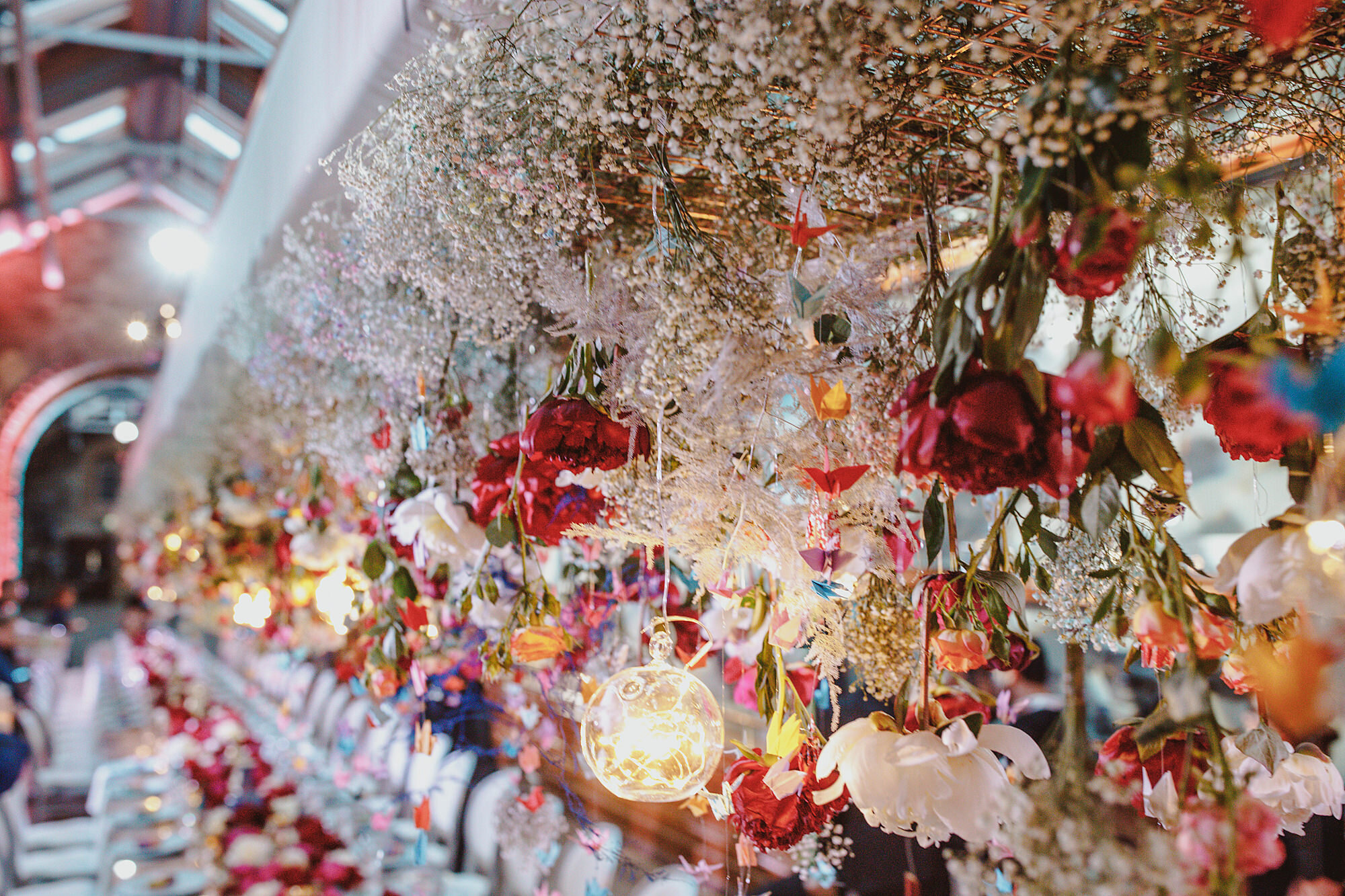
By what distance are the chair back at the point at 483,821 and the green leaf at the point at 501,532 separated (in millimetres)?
1997

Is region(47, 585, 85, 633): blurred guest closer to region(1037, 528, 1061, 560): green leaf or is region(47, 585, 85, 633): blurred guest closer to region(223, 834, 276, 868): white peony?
region(223, 834, 276, 868): white peony

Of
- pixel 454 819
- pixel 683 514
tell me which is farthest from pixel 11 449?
pixel 683 514

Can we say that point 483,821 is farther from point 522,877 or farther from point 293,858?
point 293,858

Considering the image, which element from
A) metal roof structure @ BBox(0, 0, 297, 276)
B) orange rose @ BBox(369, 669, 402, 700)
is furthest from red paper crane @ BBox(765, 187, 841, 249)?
metal roof structure @ BBox(0, 0, 297, 276)

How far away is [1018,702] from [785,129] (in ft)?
3.16

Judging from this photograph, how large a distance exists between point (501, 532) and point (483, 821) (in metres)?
2.27

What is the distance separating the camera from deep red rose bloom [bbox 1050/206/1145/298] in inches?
19.9

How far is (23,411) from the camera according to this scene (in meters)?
10.2

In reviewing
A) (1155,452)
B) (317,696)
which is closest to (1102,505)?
(1155,452)

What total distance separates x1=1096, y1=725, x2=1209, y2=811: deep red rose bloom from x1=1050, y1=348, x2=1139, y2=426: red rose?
1.23ft

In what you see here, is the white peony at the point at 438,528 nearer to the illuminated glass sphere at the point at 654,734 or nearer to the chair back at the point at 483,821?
the illuminated glass sphere at the point at 654,734

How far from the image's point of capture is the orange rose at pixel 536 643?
1137 mm

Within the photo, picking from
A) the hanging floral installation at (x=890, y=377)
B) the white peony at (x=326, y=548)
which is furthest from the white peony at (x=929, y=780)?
the white peony at (x=326, y=548)

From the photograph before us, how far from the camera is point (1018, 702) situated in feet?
4.43
